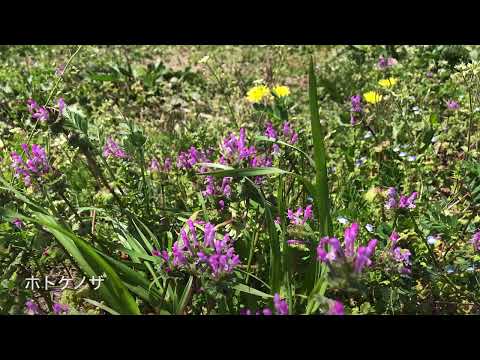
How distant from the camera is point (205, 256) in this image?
1789mm

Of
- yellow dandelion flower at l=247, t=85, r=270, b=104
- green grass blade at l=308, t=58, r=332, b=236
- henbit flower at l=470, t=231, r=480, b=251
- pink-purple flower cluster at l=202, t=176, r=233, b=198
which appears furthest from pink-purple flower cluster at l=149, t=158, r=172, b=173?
henbit flower at l=470, t=231, r=480, b=251

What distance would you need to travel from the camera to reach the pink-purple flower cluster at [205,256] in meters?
1.78

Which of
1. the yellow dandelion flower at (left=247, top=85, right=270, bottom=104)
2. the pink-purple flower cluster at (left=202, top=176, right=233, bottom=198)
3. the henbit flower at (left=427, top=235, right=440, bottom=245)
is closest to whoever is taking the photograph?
the pink-purple flower cluster at (left=202, top=176, right=233, bottom=198)

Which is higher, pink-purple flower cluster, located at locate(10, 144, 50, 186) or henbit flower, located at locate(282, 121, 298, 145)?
henbit flower, located at locate(282, 121, 298, 145)

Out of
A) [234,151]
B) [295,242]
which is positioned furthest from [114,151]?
[295,242]

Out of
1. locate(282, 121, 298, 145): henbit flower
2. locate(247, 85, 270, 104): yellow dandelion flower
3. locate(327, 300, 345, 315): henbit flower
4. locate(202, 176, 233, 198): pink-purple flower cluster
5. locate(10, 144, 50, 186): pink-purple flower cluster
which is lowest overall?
locate(327, 300, 345, 315): henbit flower

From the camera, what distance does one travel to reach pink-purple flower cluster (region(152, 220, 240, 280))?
1.78m

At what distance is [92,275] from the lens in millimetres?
1987

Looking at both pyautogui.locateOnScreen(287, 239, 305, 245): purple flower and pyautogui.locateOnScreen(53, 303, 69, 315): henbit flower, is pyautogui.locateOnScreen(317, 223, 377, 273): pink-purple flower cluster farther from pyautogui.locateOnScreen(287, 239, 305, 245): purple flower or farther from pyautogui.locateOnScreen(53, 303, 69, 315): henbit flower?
pyautogui.locateOnScreen(53, 303, 69, 315): henbit flower

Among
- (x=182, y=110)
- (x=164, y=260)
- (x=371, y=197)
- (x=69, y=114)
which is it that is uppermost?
(x=182, y=110)

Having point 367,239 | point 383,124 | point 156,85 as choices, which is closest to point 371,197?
point 367,239

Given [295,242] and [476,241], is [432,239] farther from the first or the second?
[295,242]

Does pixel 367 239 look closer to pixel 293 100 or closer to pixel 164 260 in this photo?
pixel 164 260
